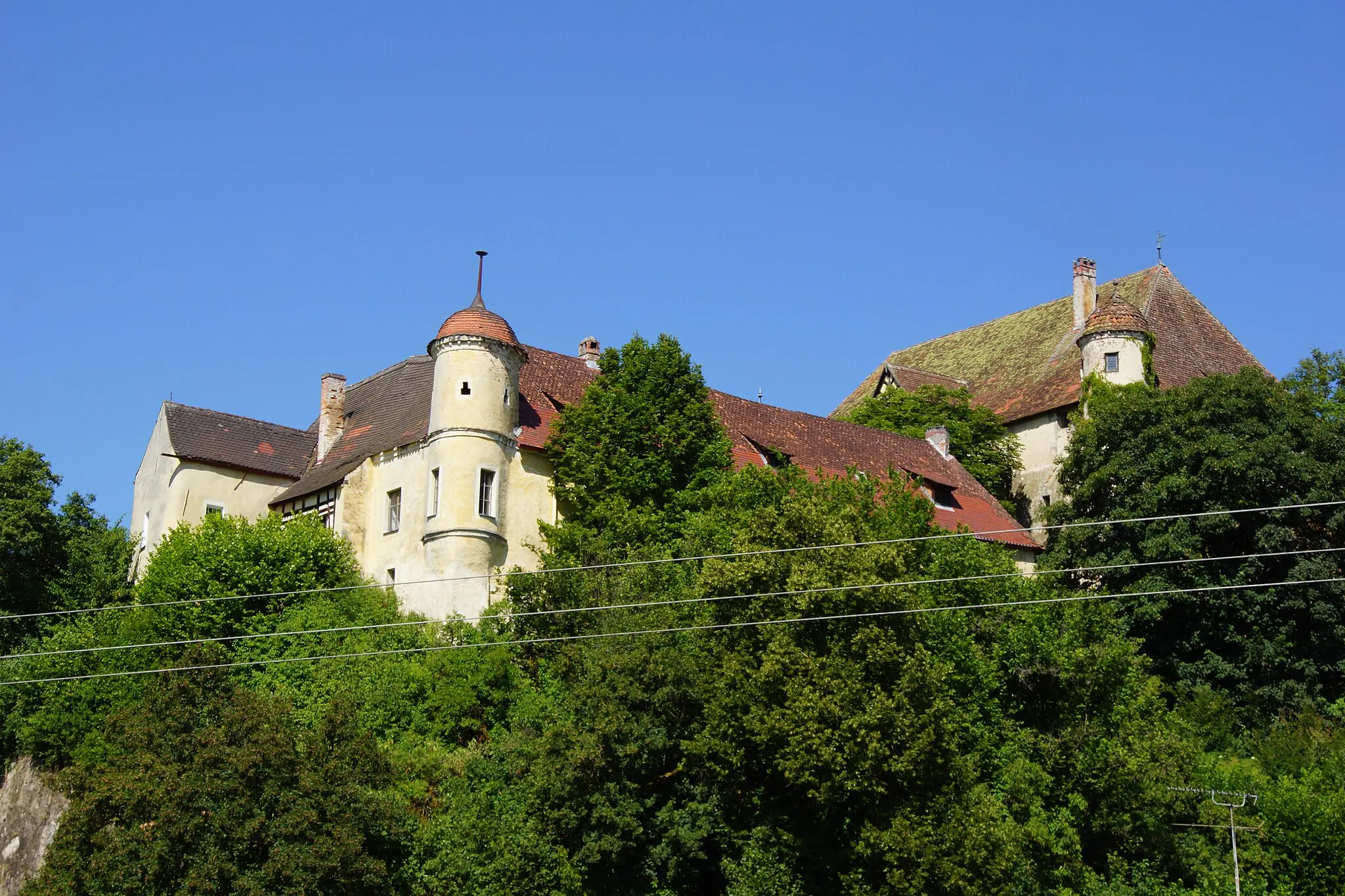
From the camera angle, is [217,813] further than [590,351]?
No

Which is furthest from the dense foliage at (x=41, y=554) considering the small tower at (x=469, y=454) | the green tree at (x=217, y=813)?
the green tree at (x=217, y=813)

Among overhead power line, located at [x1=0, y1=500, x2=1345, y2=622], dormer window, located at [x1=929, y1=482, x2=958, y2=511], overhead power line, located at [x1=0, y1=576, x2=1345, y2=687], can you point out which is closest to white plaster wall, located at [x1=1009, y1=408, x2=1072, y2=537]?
dormer window, located at [x1=929, y1=482, x2=958, y2=511]

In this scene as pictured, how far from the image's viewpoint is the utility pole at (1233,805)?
37.2 meters

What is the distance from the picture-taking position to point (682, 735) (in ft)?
115

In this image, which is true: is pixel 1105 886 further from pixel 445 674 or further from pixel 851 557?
pixel 445 674

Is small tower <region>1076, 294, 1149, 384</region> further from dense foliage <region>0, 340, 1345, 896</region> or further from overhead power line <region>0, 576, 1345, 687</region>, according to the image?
dense foliage <region>0, 340, 1345, 896</region>

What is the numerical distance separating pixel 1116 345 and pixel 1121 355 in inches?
17.7

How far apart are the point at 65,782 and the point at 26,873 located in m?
8.93

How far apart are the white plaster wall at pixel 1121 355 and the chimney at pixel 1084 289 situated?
28.7ft

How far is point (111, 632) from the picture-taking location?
1789 inches

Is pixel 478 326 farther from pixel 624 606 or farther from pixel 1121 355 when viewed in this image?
pixel 1121 355

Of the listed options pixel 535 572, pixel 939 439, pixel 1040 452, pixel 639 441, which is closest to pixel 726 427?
pixel 639 441

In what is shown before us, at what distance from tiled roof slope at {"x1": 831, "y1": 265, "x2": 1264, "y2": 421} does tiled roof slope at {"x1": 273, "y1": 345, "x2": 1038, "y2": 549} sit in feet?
22.4

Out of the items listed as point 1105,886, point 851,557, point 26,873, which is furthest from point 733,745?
point 26,873
